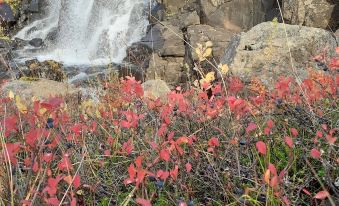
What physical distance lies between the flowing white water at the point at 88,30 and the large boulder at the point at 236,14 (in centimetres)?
272

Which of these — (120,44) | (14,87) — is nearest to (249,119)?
Answer: (14,87)

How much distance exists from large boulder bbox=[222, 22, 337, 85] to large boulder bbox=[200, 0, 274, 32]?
5.94 meters

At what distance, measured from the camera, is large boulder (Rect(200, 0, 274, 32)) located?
13.0 meters

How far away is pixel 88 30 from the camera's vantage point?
15734 mm

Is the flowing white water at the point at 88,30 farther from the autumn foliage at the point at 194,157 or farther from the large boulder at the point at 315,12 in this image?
the autumn foliage at the point at 194,157

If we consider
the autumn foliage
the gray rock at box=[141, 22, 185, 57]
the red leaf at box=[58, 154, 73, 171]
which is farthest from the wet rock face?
the red leaf at box=[58, 154, 73, 171]

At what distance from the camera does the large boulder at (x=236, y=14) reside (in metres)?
13.0

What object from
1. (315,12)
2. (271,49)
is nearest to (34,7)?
(315,12)

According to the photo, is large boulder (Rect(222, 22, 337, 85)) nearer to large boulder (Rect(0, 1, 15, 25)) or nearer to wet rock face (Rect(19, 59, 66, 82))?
wet rock face (Rect(19, 59, 66, 82))

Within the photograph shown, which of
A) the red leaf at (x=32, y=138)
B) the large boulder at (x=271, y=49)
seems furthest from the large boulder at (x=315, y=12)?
the red leaf at (x=32, y=138)

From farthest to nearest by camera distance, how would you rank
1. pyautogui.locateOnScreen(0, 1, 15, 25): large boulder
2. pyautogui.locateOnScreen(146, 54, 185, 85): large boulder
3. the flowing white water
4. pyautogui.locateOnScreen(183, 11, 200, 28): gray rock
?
pyautogui.locateOnScreen(0, 1, 15, 25): large boulder, the flowing white water, pyautogui.locateOnScreen(183, 11, 200, 28): gray rock, pyautogui.locateOnScreen(146, 54, 185, 85): large boulder

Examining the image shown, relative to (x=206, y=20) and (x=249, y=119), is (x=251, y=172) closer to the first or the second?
(x=249, y=119)

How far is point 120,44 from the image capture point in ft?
46.9

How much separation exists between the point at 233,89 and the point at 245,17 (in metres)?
10.7
